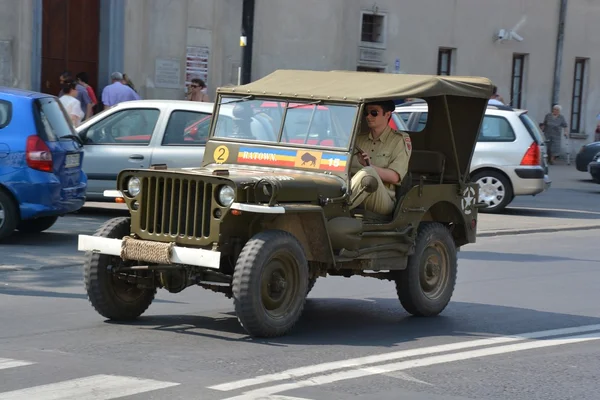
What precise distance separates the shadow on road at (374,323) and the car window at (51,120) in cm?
418

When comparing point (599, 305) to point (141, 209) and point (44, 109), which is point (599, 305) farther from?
point (44, 109)

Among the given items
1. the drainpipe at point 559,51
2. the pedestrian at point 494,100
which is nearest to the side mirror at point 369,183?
the pedestrian at point 494,100

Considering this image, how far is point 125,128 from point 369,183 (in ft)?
25.5

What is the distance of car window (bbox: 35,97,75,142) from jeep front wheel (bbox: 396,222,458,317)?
5082mm

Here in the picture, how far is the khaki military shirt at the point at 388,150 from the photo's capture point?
9523 millimetres

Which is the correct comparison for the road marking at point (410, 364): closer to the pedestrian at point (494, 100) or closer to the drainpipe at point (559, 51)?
the pedestrian at point (494, 100)

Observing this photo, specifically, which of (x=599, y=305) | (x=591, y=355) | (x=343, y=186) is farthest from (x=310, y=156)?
(x=599, y=305)

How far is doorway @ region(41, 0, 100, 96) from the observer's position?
982 inches

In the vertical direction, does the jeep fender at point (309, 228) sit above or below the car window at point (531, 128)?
below

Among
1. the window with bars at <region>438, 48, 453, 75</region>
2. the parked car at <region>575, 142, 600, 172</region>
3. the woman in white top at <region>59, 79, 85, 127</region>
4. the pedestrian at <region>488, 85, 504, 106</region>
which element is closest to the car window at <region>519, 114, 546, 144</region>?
the pedestrian at <region>488, 85, 504, 106</region>

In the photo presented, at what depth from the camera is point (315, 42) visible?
31438mm

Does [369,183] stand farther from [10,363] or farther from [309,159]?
[10,363]

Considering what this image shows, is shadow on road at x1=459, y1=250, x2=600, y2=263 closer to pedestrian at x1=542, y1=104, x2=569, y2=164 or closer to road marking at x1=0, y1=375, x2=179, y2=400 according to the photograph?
road marking at x1=0, y1=375, x2=179, y2=400

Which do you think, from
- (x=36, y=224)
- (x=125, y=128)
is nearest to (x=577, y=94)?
(x=125, y=128)
